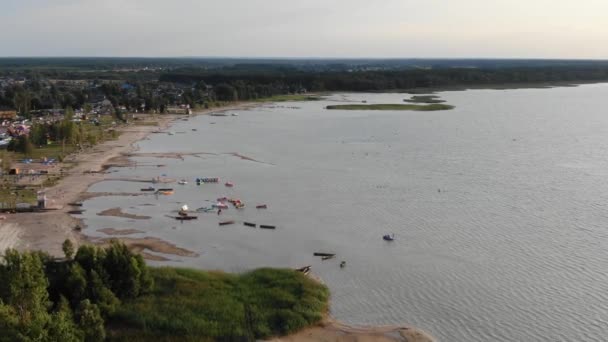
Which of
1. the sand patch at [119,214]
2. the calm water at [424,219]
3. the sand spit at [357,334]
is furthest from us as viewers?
the sand patch at [119,214]

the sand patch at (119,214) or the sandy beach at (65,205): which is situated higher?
the sandy beach at (65,205)

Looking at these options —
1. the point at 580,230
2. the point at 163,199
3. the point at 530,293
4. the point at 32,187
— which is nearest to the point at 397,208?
the point at 580,230

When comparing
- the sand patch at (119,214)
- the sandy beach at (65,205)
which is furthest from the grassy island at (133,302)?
the sand patch at (119,214)

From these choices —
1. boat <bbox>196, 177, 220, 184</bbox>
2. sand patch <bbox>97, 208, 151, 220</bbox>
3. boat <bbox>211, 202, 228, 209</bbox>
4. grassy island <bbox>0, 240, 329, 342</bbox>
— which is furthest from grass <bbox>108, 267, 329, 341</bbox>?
boat <bbox>196, 177, 220, 184</bbox>

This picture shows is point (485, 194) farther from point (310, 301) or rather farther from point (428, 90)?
point (428, 90)

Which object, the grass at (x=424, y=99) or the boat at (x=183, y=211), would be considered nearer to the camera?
the boat at (x=183, y=211)

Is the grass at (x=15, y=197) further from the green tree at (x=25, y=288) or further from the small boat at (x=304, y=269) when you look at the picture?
the small boat at (x=304, y=269)
